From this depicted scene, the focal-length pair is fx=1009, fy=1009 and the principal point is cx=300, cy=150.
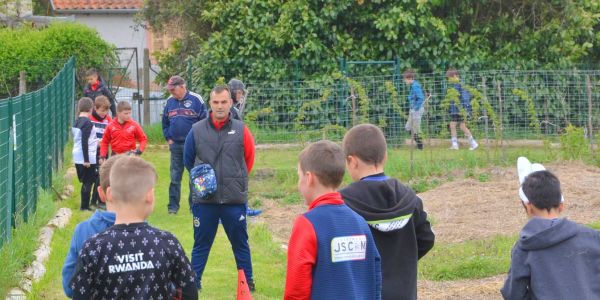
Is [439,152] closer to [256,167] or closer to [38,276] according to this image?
[256,167]

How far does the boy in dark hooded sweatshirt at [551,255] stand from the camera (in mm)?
5378

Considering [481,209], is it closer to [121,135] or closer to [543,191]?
[121,135]

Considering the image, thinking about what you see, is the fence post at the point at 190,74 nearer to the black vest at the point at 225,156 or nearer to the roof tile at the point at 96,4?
the roof tile at the point at 96,4

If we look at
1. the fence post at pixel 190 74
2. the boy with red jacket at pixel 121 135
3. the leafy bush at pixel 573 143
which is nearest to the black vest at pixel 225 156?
the boy with red jacket at pixel 121 135

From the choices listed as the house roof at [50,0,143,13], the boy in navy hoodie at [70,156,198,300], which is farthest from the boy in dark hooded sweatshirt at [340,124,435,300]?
the house roof at [50,0,143,13]

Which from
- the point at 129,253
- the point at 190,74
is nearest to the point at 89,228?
the point at 129,253

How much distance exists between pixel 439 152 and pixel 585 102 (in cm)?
364

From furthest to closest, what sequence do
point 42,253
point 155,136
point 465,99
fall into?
1. point 155,136
2. point 465,99
3. point 42,253

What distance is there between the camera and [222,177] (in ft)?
29.3

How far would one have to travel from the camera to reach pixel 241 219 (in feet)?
29.6

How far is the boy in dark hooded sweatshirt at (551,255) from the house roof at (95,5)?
28631mm

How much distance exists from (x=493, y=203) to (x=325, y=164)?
895cm

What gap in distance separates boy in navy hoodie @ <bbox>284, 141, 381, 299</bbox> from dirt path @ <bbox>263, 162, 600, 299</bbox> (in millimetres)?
4348

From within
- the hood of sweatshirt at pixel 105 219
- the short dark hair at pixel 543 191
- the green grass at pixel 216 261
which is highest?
the short dark hair at pixel 543 191
